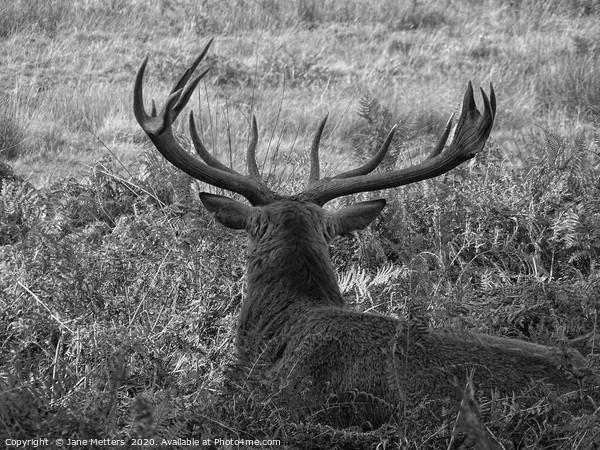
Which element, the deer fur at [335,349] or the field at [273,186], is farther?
the deer fur at [335,349]

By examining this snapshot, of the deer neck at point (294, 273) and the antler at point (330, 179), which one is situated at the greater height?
the antler at point (330, 179)

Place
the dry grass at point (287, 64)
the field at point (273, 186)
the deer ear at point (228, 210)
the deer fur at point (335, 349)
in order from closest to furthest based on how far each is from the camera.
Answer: the field at point (273, 186), the deer fur at point (335, 349), the deer ear at point (228, 210), the dry grass at point (287, 64)

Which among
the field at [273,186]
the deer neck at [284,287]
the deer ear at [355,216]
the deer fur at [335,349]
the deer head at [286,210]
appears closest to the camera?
the field at [273,186]

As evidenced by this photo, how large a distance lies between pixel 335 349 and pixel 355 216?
1136 mm

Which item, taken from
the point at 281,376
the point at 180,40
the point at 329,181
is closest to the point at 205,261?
the point at 329,181

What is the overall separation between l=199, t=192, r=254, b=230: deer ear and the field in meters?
0.54

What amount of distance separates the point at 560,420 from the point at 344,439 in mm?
800

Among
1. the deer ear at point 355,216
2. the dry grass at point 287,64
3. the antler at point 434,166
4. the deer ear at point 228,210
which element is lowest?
the dry grass at point 287,64

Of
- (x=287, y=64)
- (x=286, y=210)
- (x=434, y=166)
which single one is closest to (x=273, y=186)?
(x=434, y=166)

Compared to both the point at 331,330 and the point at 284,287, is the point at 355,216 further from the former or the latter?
the point at 331,330

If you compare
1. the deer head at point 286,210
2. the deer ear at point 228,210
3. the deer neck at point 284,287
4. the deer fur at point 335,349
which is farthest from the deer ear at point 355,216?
the deer ear at point 228,210

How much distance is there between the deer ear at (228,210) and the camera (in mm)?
4992

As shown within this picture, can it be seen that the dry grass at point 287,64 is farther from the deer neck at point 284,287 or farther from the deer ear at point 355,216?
the deer neck at point 284,287

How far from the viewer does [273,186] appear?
6996 mm
